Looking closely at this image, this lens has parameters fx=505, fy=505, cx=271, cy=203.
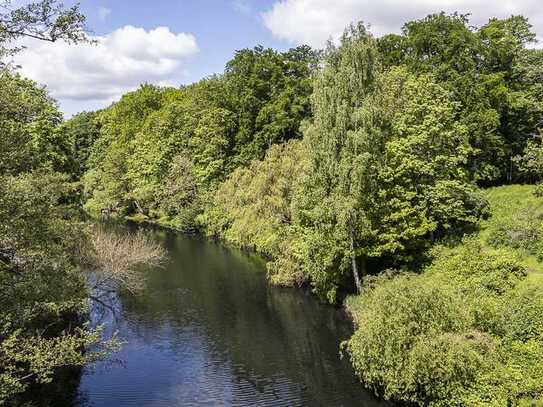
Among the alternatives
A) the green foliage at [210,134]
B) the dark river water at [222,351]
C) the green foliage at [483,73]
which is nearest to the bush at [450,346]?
the dark river water at [222,351]

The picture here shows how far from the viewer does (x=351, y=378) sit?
23469 mm

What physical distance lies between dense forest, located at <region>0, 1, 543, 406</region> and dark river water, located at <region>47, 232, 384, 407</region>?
194 centimetres

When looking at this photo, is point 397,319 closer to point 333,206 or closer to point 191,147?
point 333,206

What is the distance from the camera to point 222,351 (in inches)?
1057

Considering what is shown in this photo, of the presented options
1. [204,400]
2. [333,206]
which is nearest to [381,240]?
[333,206]

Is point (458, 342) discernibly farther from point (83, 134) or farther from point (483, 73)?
point (83, 134)

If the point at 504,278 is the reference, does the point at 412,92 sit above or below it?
above

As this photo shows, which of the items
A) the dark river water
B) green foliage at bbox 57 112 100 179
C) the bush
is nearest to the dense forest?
the bush

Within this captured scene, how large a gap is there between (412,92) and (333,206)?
11490 mm

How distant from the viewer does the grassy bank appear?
59.7 feet

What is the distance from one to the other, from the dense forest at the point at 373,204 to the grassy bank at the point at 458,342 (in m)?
0.07

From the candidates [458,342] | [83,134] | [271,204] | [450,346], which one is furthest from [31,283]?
[83,134]

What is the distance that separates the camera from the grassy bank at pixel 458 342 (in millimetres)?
18203

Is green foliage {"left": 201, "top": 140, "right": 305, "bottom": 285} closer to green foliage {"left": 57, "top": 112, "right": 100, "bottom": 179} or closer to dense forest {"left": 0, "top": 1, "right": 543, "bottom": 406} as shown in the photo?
dense forest {"left": 0, "top": 1, "right": 543, "bottom": 406}
